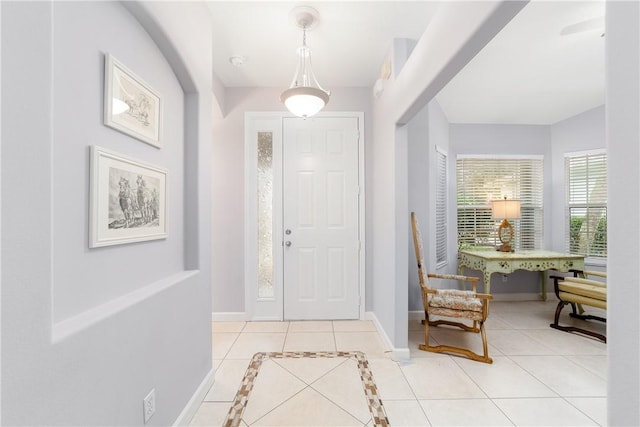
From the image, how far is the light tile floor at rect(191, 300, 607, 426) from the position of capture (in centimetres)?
179

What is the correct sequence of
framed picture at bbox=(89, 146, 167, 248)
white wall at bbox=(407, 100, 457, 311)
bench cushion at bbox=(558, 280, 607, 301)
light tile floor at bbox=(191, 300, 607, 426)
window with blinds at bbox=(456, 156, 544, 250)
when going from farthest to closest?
1. window with blinds at bbox=(456, 156, 544, 250)
2. white wall at bbox=(407, 100, 457, 311)
3. bench cushion at bbox=(558, 280, 607, 301)
4. light tile floor at bbox=(191, 300, 607, 426)
5. framed picture at bbox=(89, 146, 167, 248)

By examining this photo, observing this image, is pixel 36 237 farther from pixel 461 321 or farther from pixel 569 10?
pixel 461 321

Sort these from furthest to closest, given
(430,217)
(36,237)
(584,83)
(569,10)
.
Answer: (430,217) < (584,83) < (569,10) < (36,237)

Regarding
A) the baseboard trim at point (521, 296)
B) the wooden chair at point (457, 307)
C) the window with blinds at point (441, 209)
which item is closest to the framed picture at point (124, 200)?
the wooden chair at point (457, 307)

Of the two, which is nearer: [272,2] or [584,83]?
[272,2]

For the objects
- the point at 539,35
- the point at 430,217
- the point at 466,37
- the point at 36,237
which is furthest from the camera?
the point at 430,217

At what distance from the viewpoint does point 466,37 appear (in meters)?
1.35

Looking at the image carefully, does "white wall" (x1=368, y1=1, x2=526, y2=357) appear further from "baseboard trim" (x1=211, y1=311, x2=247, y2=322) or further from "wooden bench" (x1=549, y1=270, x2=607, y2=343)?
"wooden bench" (x1=549, y1=270, x2=607, y2=343)

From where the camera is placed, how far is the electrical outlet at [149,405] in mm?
1339

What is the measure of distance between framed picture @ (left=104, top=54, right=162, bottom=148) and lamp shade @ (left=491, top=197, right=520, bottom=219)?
392cm

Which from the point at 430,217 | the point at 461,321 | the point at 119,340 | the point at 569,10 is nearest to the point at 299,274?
the point at 430,217

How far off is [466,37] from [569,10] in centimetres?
147

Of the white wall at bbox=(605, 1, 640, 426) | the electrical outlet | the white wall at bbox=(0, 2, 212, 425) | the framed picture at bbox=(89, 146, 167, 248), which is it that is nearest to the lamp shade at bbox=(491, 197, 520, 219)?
the white wall at bbox=(605, 1, 640, 426)

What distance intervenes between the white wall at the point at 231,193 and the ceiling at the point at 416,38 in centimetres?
20
